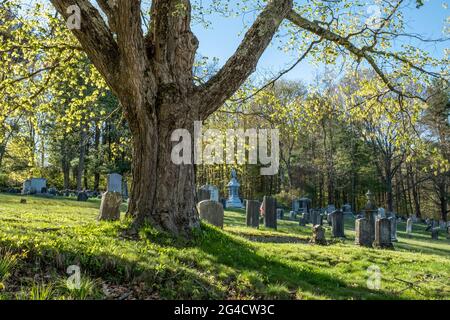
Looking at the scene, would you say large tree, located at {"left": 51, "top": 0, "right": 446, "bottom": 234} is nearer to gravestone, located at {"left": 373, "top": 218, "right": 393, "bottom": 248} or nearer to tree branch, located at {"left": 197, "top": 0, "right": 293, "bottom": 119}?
tree branch, located at {"left": 197, "top": 0, "right": 293, "bottom": 119}

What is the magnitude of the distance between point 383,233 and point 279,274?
944 cm

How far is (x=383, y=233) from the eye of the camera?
14281 mm

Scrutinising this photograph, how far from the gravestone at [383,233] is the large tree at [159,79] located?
8831 mm

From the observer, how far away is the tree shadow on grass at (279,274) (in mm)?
5668

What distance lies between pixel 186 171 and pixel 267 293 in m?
3.26

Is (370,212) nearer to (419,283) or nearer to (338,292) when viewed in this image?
(419,283)

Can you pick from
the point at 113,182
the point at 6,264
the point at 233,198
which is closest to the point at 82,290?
the point at 6,264

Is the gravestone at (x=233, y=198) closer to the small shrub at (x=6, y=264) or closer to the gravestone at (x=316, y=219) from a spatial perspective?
the gravestone at (x=316, y=219)

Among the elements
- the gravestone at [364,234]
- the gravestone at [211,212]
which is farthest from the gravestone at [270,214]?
the gravestone at [211,212]

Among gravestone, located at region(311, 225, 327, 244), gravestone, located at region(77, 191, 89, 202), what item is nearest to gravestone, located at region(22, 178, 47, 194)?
gravestone, located at region(77, 191, 89, 202)

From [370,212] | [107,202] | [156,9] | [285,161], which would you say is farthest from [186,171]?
[285,161]

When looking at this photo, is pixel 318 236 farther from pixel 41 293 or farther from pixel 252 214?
pixel 41 293

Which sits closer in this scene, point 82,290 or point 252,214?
point 82,290

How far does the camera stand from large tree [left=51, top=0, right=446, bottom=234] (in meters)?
7.23
